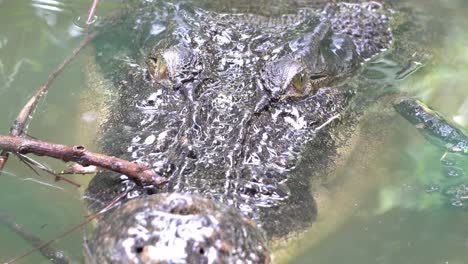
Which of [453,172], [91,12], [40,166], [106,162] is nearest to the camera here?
[106,162]

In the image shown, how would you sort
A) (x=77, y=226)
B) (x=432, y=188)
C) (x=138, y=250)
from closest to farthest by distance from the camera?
1. (x=138, y=250)
2. (x=77, y=226)
3. (x=432, y=188)

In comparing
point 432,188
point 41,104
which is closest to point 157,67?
point 41,104

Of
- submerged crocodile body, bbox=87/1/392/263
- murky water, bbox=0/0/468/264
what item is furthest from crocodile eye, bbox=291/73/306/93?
murky water, bbox=0/0/468/264

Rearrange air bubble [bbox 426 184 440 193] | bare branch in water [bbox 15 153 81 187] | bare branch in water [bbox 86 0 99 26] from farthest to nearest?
bare branch in water [bbox 86 0 99 26]
air bubble [bbox 426 184 440 193]
bare branch in water [bbox 15 153 81 187]

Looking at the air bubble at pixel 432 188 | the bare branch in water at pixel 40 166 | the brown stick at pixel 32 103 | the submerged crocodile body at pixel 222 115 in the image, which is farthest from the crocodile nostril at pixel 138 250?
the air bubble at pixel 432 188

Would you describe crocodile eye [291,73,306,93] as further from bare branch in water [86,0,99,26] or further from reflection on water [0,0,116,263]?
bare branch in water [86,0,99,26]

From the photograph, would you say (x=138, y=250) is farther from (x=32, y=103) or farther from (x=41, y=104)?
(x=41, y=104)

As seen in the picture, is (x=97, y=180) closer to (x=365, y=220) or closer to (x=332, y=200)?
(x=332, y=200)
